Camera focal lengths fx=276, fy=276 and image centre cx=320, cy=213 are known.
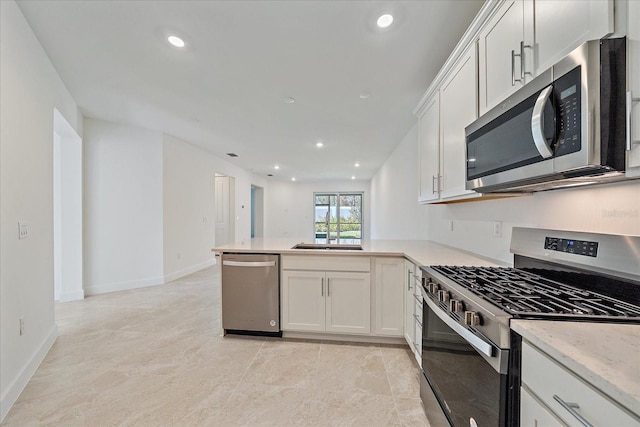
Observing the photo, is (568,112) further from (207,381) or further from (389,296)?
(207,381)

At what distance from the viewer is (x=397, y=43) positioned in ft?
7.04

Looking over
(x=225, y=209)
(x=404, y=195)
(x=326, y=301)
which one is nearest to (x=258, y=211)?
(x=225, y=209)

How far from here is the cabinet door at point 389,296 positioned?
246cm

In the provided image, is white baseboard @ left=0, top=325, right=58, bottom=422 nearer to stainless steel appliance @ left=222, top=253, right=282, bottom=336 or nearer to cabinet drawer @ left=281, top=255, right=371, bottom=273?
stainless steel appliance @ left=222, top=253, right=282, bottom=336

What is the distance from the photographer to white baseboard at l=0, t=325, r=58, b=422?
1700 millimetres

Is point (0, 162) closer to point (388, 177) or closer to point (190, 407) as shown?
point (190, 407)

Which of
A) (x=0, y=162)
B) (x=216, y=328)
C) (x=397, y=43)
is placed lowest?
(x=216, y=328)

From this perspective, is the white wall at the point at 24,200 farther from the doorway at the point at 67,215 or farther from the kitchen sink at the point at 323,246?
the kitchen sink at the point at 323,246

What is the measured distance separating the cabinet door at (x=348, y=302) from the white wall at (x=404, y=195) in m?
1.44

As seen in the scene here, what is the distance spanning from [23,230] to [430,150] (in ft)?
10.8

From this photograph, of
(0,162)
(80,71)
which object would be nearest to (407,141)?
(80,71)

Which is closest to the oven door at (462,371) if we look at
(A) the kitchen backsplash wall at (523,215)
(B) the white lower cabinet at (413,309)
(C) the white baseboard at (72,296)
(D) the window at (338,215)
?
(B) the white lower cabinet at (413,309)

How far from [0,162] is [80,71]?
1552mm

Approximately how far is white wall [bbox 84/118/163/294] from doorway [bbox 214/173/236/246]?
296 cm
